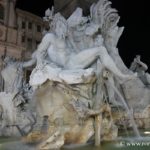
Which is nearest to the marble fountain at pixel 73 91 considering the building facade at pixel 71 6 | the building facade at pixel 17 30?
the building facade at pixel 71 6

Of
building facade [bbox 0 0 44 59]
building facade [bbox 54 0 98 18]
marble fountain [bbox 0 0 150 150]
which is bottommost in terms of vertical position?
marble fountain [bbox 0 0 150 150]

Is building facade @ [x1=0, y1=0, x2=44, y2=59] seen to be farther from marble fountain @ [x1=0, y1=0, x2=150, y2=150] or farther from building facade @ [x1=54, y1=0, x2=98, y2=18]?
marble fountain @ [x1=0, y1=0, x2=150, y2=150]

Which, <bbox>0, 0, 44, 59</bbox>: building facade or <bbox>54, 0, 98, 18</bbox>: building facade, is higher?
<bbox>0, 0, 44, 59</bbox>: building facade

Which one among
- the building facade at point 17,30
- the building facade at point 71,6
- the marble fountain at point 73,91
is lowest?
the marble fountain at point 73,91

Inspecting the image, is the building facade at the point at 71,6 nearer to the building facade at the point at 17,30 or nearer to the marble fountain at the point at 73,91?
the marble fountain at the point at 73,91

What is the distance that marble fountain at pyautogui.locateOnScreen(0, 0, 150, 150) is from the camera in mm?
4082

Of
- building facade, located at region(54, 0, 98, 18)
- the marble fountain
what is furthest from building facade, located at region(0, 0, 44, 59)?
the marble fountain

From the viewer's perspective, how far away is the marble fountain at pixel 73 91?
408cm

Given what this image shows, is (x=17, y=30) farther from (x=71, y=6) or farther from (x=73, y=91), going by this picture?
(x=73, y=91)

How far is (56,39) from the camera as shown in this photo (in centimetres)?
475

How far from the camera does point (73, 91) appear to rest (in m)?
4.39

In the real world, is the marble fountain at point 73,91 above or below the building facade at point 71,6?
below

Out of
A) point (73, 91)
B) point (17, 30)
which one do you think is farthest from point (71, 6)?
point (17, 30)

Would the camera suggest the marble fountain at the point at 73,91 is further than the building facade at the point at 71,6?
No
